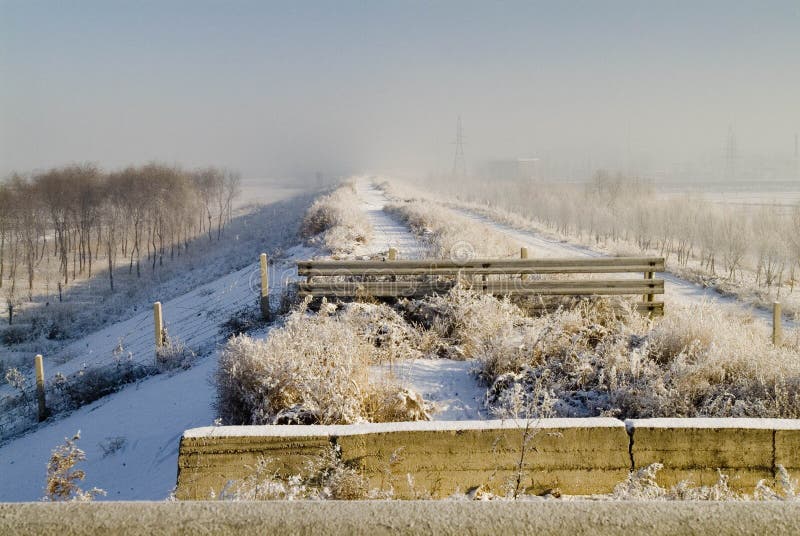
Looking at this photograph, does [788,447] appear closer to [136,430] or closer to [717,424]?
[717,424]

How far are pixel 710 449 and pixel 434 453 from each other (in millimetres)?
2167

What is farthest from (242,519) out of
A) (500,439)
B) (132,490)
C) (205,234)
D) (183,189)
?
(205,234)

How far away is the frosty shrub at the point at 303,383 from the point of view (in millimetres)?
6094

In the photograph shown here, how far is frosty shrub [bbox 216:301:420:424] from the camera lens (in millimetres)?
6094

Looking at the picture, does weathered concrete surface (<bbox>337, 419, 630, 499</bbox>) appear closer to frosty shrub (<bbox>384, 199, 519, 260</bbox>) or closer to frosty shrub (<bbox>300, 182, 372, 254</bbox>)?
frosty shrub (<bbox>384, 199, 519, 260</bbox>)

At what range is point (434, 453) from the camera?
473cm

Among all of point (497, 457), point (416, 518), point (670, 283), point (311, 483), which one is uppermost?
point (416, 518)

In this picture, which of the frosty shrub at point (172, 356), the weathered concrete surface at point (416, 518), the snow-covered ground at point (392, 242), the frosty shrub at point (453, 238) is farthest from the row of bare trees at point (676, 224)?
the weathered concrete surface at point (416, 518)

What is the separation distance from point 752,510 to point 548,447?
9.52ft

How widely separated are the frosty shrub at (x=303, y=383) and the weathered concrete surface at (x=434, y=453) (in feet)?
4.13

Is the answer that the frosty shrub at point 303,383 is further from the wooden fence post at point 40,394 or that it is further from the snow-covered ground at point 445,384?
the wooden fence post at point 40,394

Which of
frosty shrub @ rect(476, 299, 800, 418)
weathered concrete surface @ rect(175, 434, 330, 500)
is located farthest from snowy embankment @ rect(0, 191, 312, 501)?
frosty shrub @ rect(476, 299, 800, 418)

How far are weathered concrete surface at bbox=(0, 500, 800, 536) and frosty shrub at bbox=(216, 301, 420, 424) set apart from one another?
386 centimetres

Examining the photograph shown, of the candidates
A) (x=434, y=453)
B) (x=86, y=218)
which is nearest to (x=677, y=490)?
(x=434, y=453)
